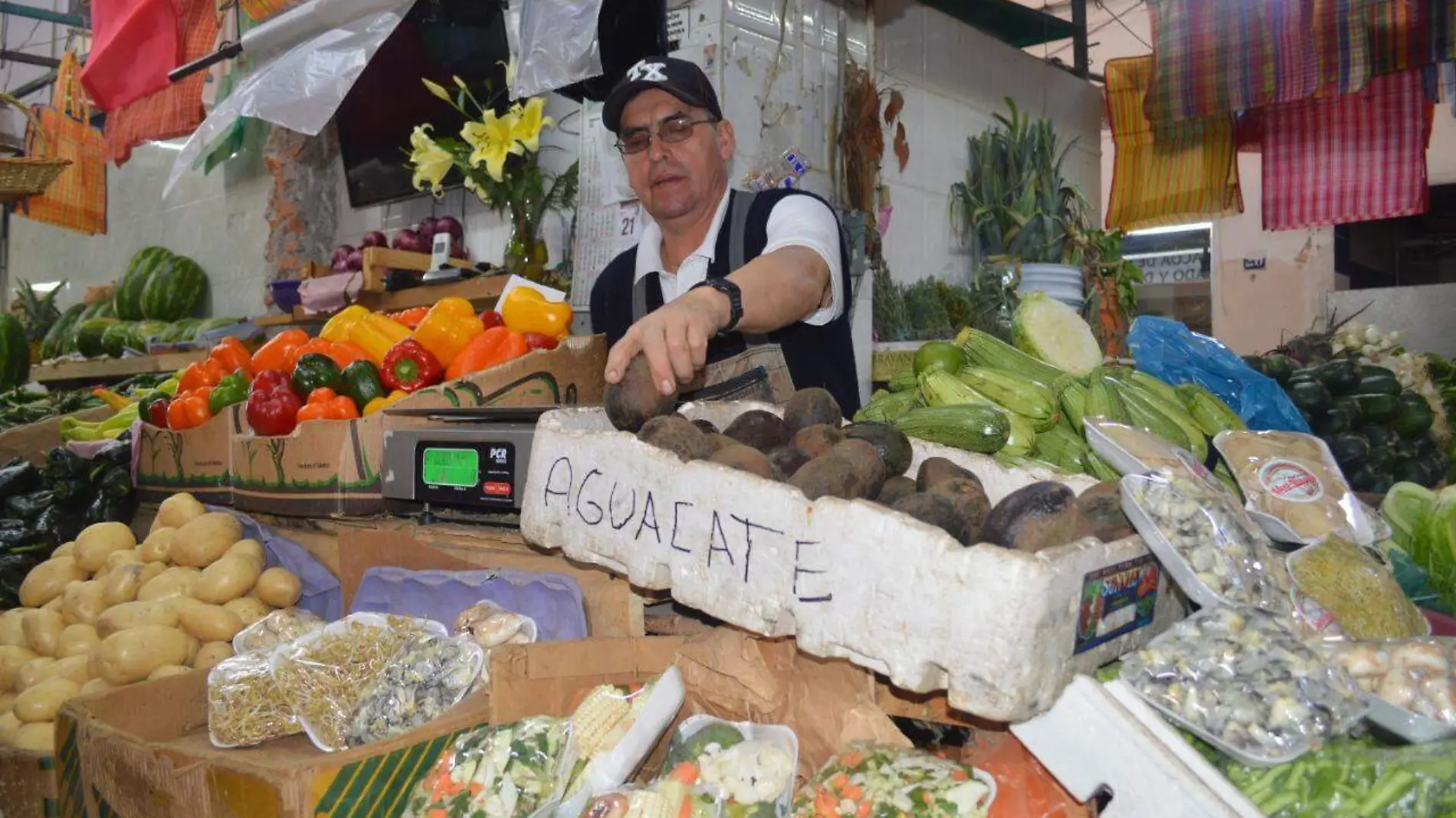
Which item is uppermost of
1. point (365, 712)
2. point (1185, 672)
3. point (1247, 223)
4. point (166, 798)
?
point (1247, 223)

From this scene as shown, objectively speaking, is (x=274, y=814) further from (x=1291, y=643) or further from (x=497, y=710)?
(x=1291, y=643)

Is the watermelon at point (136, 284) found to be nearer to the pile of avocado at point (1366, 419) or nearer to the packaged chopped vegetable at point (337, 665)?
the packaged chopped vegetable at point (337, 665)

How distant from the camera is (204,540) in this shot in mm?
2650

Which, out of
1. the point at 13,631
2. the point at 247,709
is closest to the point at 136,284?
the point at 13,631

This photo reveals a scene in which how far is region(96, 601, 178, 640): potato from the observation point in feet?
7.81

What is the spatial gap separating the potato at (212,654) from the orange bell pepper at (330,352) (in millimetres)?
951

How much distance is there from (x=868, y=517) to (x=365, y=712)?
3.34ft

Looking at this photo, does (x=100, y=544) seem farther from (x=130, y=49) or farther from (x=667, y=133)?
(x=130, y=49)

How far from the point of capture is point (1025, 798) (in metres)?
1.19

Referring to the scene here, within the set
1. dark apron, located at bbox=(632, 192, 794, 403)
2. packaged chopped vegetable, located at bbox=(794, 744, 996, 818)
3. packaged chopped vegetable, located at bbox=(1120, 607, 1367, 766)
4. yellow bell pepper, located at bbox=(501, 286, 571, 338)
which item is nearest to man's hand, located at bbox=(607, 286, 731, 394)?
dark apron, located at bbox=(632, 192, 794, 403)

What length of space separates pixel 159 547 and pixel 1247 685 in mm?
2739

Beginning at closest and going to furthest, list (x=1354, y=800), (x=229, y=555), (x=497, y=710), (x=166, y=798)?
(x=1354, y=800) → (x=497, y=710) → (x=166, y=798) → (x=229, y=555)

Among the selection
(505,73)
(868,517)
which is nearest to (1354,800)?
(868,517)

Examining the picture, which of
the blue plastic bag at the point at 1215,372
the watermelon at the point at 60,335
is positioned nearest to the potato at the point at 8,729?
the blue plastic bag at the point at 1215,372
